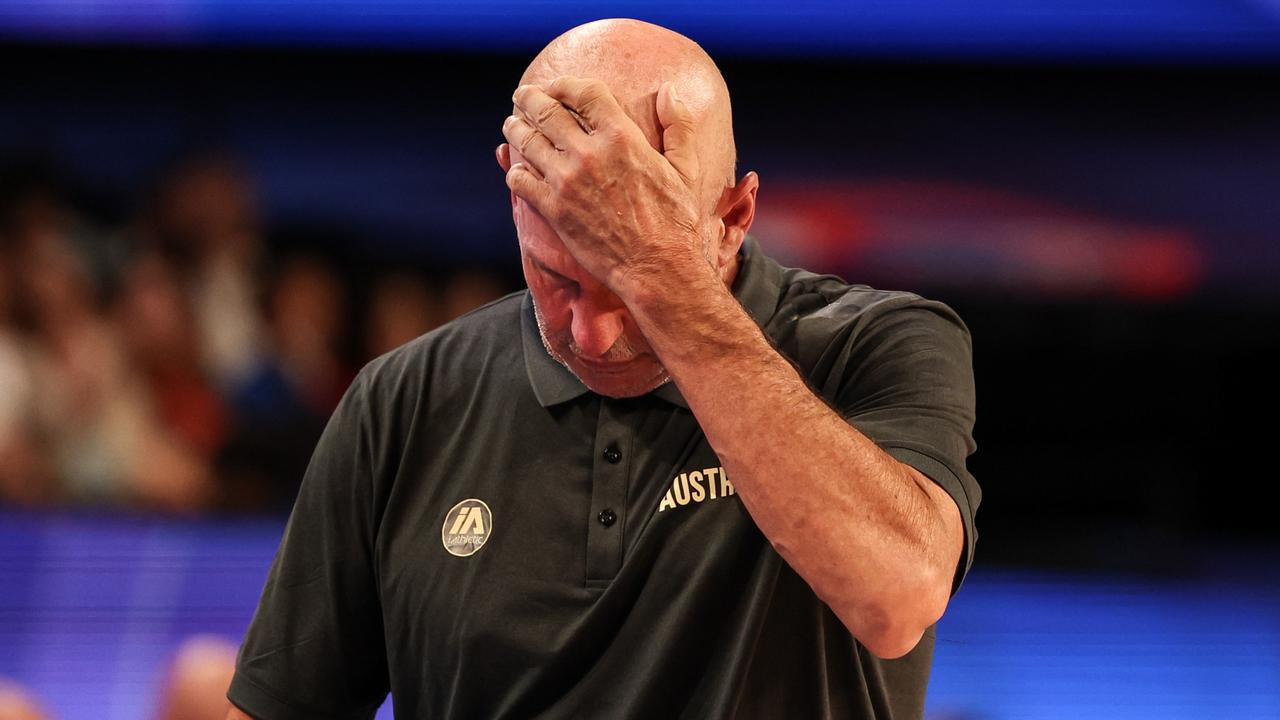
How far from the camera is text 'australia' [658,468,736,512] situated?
1.47m

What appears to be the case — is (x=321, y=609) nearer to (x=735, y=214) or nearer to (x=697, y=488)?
(x=697, y=488)

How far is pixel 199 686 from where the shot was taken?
2.70 metres

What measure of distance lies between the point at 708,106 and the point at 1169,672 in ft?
11.9

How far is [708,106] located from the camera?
1432 mm

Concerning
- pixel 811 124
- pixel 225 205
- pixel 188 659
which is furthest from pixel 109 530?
pixel 811 124

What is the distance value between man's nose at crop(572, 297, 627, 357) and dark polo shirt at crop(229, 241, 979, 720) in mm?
148

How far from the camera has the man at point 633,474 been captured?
123 centimetres

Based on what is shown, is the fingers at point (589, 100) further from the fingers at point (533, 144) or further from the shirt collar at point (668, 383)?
the shirt collar at point (668, 383)

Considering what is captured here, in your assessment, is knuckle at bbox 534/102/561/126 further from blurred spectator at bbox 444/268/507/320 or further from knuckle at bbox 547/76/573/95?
blurred spectator at bbox 444/268/507/320

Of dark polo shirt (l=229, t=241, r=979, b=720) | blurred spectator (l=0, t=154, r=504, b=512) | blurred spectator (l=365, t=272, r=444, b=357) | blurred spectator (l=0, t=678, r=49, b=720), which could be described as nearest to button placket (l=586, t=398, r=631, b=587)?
dark polo shirt (l=229, t=241, r=979, b=720)

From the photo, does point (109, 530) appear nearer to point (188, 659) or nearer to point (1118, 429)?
point (188, 659)

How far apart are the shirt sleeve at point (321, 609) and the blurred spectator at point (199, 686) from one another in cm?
107

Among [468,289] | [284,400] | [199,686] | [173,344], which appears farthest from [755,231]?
[199,686]

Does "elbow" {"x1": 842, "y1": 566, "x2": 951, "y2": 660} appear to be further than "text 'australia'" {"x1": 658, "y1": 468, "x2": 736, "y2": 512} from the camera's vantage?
No
